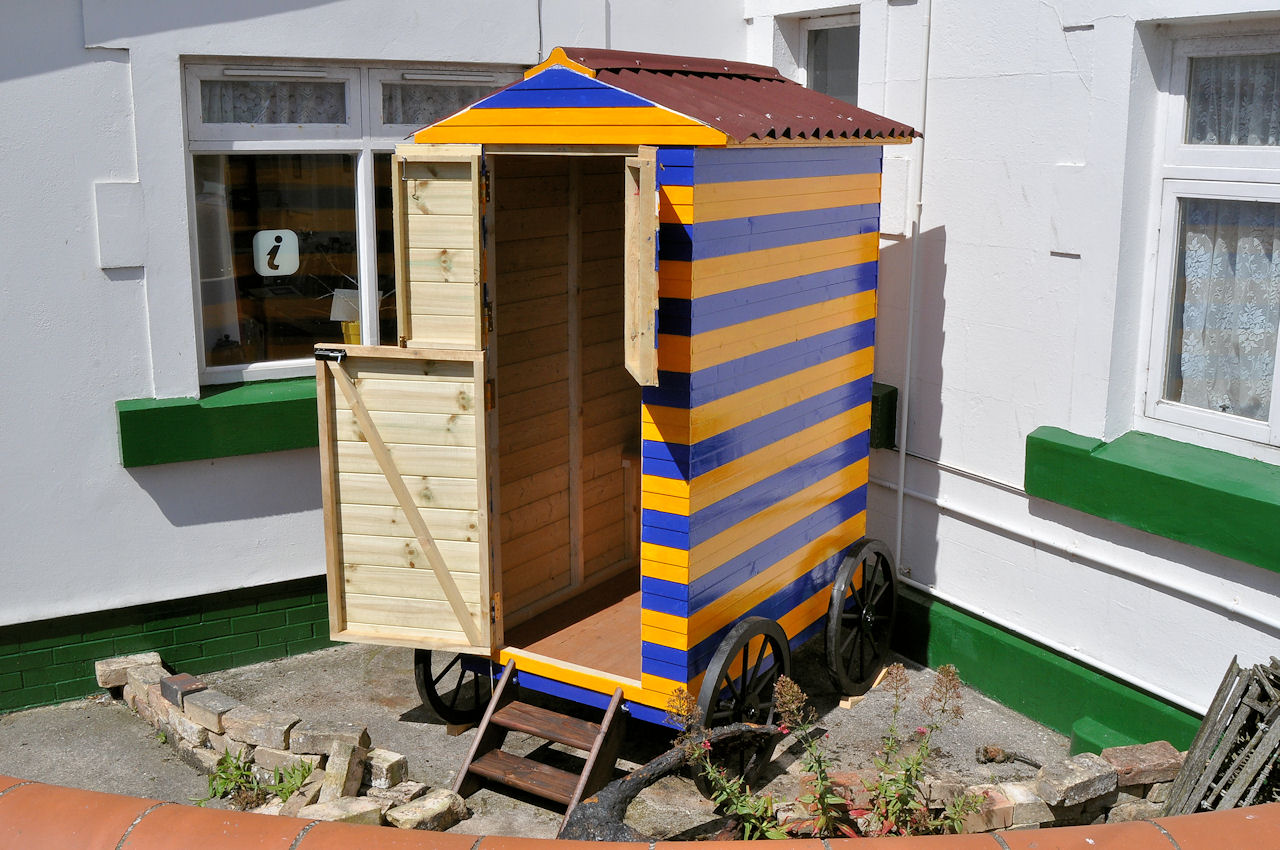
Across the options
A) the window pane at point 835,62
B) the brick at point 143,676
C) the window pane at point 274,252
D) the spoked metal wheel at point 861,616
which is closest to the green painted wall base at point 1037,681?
the spoked metal wheel at point 861,616

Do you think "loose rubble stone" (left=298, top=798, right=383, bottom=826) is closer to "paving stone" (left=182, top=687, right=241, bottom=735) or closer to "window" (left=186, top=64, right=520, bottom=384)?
"paving stone" (left=182, top=687, right=241, bottom=735)

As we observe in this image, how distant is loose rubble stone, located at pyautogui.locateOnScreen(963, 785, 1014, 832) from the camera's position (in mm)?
4766

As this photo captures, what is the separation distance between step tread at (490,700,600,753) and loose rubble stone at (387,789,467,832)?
1.36ft

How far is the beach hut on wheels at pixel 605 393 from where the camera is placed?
4.96m

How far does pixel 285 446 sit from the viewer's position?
6.76m

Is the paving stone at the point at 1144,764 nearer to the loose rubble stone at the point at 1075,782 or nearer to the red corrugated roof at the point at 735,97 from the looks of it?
the loose rubble stone at the point at 1075,782

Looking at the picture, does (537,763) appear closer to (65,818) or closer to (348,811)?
(348,811)

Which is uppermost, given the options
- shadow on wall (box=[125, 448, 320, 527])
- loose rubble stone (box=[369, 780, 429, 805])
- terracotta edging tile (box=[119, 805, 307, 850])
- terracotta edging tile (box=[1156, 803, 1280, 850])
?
shadow on wall (box=[125, 448, 320, 527])

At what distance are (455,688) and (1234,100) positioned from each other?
454 centimetres

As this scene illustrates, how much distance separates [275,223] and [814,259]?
3.07 meters

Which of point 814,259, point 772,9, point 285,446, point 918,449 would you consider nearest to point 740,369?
point 814,259

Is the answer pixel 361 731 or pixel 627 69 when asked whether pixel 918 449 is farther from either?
pixel 361 731

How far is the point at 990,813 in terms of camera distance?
4797 millimetres

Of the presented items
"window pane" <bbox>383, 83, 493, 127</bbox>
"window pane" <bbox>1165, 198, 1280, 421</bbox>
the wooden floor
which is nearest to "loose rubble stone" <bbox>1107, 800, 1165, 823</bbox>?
"window pane" <bbox>1165, 198, 1280, 421</bbox>
